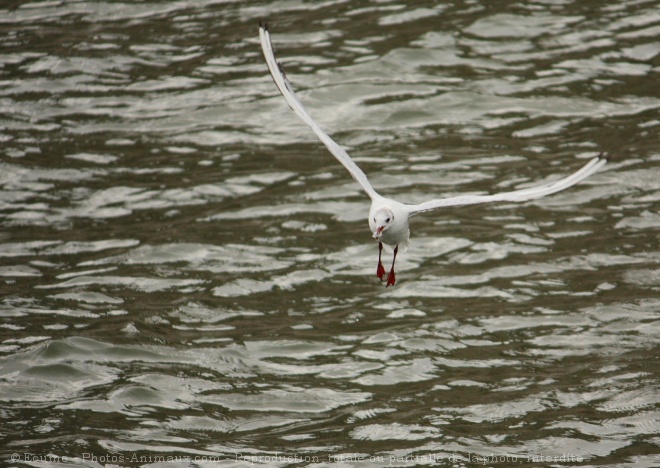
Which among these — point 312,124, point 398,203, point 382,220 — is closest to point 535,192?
point 382,220

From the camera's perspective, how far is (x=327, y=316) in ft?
40.3

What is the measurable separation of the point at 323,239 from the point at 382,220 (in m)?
5.38

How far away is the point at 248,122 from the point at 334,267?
15.0ft

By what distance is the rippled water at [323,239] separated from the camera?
10.2 metres

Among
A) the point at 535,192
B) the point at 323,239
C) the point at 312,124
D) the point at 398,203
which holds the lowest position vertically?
the point at 323,239

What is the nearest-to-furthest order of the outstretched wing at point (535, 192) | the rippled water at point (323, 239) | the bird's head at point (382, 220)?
the outstretched wing at point (535, 192), the bird's head at point (382, 220), the rippled water at point (323, 239)

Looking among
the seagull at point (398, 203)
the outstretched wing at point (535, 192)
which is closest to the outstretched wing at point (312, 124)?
the seagull at point (398, 203)

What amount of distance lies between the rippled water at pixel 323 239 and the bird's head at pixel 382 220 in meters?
2.31

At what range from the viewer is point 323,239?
45.8 ft

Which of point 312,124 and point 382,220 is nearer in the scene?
point 382,220

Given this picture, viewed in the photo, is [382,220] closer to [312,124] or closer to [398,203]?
[398,203]

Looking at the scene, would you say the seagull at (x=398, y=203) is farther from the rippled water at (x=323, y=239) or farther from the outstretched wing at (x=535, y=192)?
the rippled water at (x=323, y=239)

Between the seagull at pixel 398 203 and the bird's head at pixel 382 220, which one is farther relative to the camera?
the bird's head at pixel 382 220

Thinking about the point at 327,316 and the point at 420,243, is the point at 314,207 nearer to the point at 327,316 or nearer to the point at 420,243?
the point at 420,243
